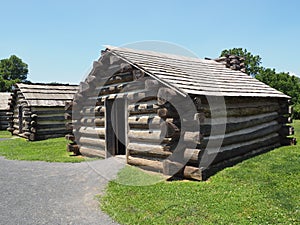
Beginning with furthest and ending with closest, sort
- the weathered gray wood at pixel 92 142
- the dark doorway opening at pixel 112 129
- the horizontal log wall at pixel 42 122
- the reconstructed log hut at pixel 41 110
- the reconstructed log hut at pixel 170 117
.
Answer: the reconstructed log hut at pixel 41 110, the horizontal log wall at pixel 42 122, the weathered gray wood at pixel 92 142, the dark doorway opening at pixel 112 129, the reconstructed log hut at pixel 170 117

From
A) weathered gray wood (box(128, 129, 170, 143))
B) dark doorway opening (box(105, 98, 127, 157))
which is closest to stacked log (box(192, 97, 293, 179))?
weathered gray wood (box(128, 129, 170, 143))

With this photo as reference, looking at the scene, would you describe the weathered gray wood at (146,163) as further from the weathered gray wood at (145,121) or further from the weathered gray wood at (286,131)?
the weathered gray wood at (286,131)

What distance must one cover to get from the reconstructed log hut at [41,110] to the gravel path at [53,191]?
7.79m

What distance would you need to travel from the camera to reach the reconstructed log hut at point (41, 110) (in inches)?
733

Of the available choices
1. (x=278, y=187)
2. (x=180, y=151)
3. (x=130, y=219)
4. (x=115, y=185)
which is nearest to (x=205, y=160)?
(x=180, y=151)

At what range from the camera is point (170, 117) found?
7816 millimetres

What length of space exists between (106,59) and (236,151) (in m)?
5.57

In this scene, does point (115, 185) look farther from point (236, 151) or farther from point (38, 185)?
point (236, 151)

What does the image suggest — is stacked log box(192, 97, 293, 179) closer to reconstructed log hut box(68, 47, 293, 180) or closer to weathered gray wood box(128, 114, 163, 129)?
reconstructed log hut box(68, 47, 293, 180)

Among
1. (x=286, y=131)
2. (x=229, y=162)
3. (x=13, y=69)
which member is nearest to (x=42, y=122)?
(x=229, y=162)

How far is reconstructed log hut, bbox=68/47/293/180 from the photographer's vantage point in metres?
7.67

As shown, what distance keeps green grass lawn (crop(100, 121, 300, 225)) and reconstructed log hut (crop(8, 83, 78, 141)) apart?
1227cm

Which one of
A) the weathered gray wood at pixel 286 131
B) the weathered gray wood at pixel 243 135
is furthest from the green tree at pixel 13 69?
the weathered gray wood at pixel 243 135

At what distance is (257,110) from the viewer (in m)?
10.9
